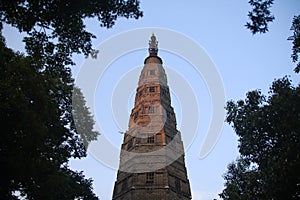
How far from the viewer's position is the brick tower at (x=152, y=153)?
2709 centimetres

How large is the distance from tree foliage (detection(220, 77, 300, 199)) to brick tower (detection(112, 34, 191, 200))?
1190cm

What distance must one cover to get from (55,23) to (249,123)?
1091cm

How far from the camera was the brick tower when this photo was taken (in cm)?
2709

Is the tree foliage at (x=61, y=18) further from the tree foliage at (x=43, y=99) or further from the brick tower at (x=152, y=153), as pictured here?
the brick tower at (x=152, y=153)

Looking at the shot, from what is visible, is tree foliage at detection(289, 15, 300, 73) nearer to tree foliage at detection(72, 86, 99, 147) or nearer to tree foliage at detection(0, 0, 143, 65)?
tree foliage at detection(0, 0, 143, 65)

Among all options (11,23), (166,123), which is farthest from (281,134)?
(166,123)

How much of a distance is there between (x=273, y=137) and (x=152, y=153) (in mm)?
16306

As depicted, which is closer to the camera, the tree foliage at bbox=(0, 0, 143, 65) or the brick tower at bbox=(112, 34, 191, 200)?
the tree foliage at bbox=(0, 0, 143, 65)

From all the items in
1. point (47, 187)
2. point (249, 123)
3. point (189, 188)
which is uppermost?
point (189, 188)

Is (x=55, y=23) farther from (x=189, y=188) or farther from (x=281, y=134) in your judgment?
(x=189, y=188)

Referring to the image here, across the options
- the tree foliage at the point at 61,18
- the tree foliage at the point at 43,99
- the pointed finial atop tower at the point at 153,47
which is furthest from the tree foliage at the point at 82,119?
the pointed finial atop tower at the point at 153,47

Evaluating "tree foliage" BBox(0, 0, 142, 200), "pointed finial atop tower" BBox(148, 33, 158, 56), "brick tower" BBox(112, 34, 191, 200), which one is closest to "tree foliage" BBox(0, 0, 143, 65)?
"tree foliage" BBox(0, 0, 142, 200)

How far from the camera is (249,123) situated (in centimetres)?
1568

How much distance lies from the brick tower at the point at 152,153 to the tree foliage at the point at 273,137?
39.1 feet
